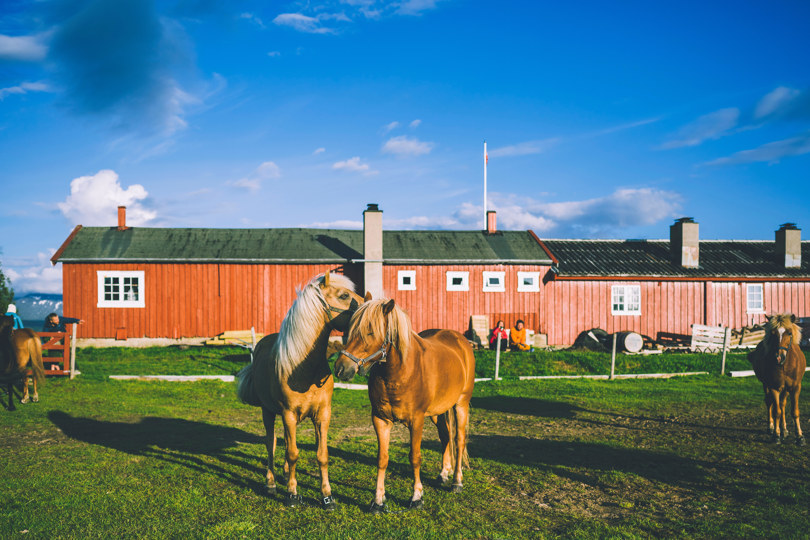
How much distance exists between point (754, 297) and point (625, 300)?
671 cm

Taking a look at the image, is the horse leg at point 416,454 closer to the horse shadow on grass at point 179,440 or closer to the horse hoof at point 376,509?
the horse hoof at point 376,509

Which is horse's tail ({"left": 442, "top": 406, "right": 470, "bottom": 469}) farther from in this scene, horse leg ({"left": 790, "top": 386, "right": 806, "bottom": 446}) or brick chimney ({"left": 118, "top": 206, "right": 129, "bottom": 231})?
brick chimney ({"left": 118, "top": 206, "right": 129, "bottom": 231})

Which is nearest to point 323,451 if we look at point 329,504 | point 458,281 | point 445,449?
point 329,504

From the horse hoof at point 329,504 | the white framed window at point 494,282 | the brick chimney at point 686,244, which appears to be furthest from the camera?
the brick chimney at point 686,244

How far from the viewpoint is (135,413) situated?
33.6 ft

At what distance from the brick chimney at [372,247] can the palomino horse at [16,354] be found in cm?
1326

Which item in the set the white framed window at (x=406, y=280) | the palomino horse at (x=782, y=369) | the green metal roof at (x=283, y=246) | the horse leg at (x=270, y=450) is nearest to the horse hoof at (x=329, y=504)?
the horse leg at (x=270, y=450)

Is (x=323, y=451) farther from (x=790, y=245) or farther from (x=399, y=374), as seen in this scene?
(x=790, y=245)

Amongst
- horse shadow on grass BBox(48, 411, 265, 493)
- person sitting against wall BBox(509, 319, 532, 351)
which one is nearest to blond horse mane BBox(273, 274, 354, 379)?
horse shadow on grass BBox(48, 411, 265, 493)

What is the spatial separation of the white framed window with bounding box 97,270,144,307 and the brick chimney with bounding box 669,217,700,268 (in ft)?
83.3

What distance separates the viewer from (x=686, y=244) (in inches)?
997

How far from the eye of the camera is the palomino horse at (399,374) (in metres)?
4.82

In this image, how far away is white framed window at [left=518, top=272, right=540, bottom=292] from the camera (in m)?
23.6

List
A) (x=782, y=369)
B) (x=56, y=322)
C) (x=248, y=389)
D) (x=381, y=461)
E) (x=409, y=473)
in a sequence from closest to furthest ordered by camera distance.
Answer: (x=381, y=461) < (x=248, y=389) < (x=409, y=473) < (x=782, y=369) < (x=56, y=322)
